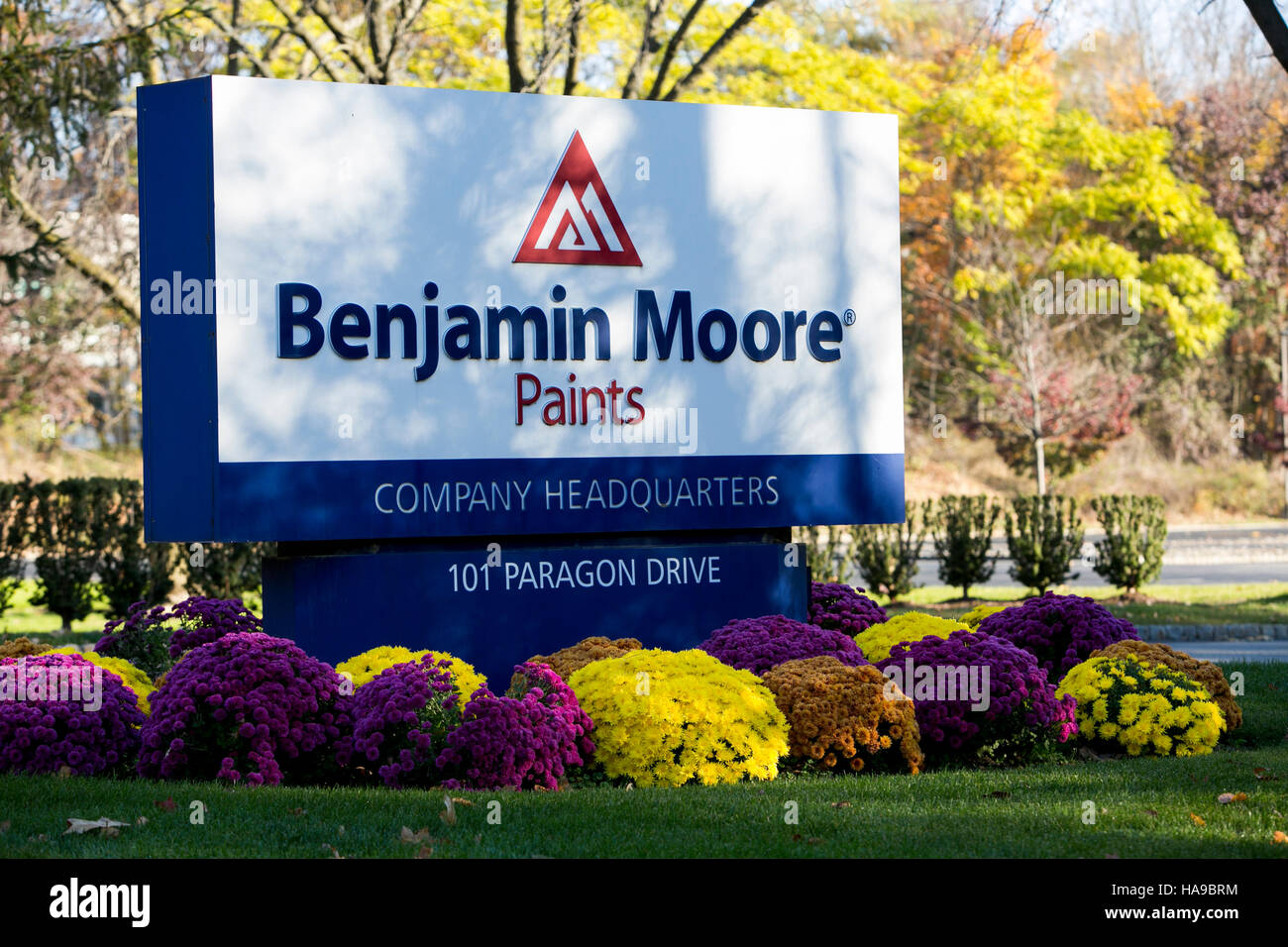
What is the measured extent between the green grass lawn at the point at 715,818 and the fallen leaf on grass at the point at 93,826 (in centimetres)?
6

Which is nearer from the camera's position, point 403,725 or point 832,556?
point 403,725

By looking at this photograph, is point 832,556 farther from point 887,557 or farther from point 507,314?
point 507,314

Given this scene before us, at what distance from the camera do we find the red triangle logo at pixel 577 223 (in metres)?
9.30

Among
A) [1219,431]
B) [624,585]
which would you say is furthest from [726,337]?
[1219,431]

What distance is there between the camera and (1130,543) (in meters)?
18.9

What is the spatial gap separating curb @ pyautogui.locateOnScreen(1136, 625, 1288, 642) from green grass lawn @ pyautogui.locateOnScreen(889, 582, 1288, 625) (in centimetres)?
11

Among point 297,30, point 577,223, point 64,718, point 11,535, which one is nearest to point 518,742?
point 64,718

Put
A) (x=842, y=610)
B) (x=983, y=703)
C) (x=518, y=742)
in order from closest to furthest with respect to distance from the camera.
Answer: (x=518, y=742)
(x=983, y=703)
(x=842, y=610)

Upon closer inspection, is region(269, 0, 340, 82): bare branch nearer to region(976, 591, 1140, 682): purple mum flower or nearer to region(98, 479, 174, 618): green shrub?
region(98, 479, 174, 618): green shrub

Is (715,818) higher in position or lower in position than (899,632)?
lower

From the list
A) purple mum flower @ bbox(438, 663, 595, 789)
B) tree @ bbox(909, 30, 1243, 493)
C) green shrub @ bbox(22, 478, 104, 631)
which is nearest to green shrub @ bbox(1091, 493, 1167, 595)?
tree @ bbox(909, 30, 1243, 493)

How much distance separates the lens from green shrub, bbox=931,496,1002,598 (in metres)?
19.1

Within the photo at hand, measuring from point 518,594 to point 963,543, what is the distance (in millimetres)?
11258
